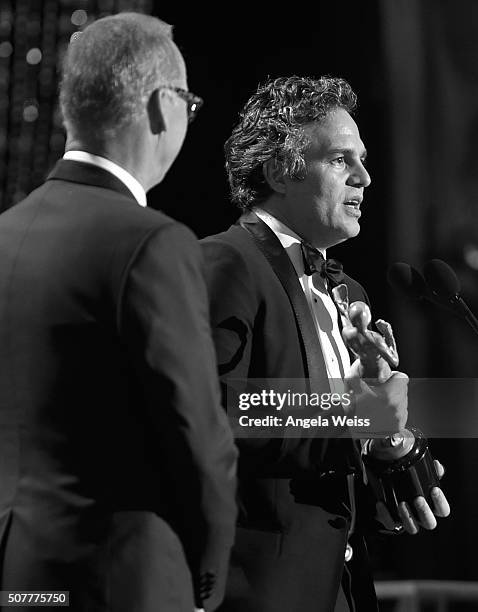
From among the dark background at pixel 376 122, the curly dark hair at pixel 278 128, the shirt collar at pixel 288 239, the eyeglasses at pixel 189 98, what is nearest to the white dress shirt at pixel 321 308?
the shirt collar at pixel 288 239

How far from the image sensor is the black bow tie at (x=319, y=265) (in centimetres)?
198

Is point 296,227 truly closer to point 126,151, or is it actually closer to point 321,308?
point 321,308

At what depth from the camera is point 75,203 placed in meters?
1.35

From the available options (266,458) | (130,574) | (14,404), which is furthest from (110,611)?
(266,458)

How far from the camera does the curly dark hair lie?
2062mm

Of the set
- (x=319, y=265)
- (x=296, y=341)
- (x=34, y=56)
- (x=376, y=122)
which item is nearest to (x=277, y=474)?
(x=296, y=341)

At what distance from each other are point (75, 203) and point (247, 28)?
2200mm

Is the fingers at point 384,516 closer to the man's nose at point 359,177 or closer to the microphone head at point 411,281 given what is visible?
the microphone head at point 411,281

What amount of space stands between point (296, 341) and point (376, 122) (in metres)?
1.93

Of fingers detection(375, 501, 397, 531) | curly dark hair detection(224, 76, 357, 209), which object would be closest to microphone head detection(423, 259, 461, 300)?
curly dark hair detection(224, 76, 357, 209)

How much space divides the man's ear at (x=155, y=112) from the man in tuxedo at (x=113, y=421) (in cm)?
13

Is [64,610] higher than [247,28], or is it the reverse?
[247,28]

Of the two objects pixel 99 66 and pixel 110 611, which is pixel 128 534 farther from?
pixel 99 66

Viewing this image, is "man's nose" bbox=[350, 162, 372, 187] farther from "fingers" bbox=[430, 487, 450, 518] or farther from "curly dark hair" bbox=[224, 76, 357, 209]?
"fingers" bbox=[430, 487, 450, 518]
